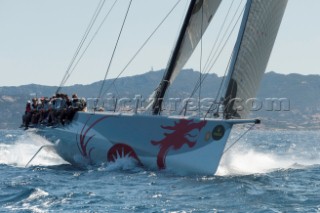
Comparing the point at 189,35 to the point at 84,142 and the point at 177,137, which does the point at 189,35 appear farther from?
the point at 84,142

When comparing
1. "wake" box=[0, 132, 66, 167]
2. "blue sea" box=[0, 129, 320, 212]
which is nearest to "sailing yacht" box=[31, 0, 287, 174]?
"blue sea" box=[0, 129, 320, 212]

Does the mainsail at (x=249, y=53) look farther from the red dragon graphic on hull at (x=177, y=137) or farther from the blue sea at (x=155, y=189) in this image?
the blue sea at (x=155, y=189)

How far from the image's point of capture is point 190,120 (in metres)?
14.5

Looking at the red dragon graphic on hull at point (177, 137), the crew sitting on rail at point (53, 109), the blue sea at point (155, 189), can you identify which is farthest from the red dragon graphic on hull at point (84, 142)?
the red dragon graphic on hull at point (177, 137)

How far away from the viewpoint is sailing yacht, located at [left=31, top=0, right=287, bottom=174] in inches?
550

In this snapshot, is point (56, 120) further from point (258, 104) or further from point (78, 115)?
point (258, 104)

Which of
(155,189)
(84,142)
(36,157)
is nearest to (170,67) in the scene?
(84,142)

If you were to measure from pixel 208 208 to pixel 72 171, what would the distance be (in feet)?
22.8

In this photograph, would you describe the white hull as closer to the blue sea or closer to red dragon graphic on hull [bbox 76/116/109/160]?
red dragon graphic on hull [bbox 76/116/109/160]

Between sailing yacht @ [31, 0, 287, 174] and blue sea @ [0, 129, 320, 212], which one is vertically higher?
sailing yacht @ [31, 0, 287, 174]

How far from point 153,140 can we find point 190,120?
3.66 feet

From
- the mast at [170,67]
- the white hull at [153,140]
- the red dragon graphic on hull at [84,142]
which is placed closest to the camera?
the white hull at [153,140]

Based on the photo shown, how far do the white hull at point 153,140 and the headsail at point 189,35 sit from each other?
1193 millimetres

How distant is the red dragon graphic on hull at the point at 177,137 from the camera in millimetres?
14492
